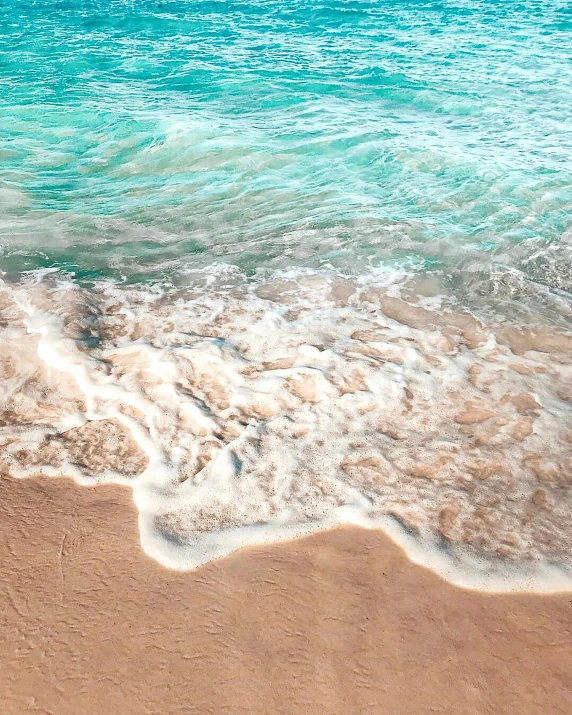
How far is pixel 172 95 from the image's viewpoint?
12117 millimetres

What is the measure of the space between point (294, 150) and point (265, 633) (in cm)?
803

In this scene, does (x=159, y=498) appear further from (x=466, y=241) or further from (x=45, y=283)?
(x=466, y=241)

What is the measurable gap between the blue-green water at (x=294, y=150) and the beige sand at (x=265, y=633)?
126 inches

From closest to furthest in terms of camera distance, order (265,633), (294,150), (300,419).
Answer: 1. (265,633)
2. (300,419)
3. (294,150)

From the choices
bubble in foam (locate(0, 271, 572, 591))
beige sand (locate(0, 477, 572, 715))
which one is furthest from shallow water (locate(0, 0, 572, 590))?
beige sand (locate(0, 477, 572, 715))

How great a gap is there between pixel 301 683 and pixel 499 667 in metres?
0.82

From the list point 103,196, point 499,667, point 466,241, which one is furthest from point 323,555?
point 103,196

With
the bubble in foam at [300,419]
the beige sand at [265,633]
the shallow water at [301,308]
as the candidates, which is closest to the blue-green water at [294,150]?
the shallow water at [301,308]

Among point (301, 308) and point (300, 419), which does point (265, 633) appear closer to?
point (300, 419)

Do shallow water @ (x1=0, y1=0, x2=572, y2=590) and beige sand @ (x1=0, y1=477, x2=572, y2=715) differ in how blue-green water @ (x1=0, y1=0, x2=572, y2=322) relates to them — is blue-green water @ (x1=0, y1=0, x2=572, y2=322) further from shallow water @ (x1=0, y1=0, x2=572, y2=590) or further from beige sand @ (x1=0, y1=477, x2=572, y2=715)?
beige sand @ (x1=0, y1=477, x2=572, y2=715)

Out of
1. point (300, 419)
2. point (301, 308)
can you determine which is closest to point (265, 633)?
point (300, 419)

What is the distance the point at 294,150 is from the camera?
30.2ft

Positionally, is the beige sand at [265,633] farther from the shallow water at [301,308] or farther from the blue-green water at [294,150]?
the blue-green water at [294,150]

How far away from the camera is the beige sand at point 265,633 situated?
2293 millimetres
